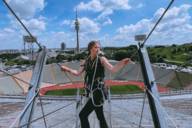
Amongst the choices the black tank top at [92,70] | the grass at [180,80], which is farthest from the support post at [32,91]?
the grass at [180,80]

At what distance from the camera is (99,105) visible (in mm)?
4176

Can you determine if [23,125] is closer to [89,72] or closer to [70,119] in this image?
[89,72]

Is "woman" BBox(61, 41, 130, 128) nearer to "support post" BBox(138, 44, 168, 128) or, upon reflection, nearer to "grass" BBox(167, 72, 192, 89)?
"support post" BBox(138, 44, 168, 128)

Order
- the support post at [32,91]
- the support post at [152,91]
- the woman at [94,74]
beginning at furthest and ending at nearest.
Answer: the woman at [94,74], the support post at [32,91], the support post at [152,91]

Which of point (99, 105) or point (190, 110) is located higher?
point (99, 105)

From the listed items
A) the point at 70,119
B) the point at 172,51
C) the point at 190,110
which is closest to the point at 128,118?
the point at 70,119

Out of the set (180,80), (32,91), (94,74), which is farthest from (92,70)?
(180,80)

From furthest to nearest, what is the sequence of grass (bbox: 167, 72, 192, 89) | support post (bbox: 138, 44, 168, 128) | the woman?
grass (bbox: 167, 72, 192, 89) → the woman → support post (bbox: 138, 44, 168, 128)

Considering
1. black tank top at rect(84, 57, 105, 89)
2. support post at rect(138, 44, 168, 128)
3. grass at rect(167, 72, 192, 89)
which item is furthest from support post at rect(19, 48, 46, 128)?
grass at rect(167, 72, 192, 89)

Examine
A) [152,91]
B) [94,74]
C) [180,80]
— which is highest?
[94,74]

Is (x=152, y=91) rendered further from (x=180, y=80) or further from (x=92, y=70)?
(x=180, y=80)

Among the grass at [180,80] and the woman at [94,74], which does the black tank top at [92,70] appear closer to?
the woman at [94,74]

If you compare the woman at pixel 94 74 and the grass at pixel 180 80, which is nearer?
the woman at pixel 94 74

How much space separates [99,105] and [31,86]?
81cm
